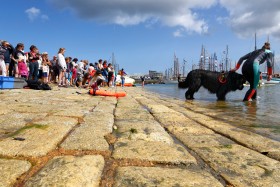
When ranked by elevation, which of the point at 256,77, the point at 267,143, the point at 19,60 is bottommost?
the point at 267,143

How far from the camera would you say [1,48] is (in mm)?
10094

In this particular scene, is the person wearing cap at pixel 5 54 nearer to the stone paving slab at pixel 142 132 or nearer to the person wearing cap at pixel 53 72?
the person wearing cap at pixel 53 72

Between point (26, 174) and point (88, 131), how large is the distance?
1286 millimetres

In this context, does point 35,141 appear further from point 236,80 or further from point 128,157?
point 236,80

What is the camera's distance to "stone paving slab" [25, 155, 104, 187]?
64.6 inches

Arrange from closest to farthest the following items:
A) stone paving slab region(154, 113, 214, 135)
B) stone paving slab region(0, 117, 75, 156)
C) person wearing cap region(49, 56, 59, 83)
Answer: stone paving slab region(0, 117, 75, 156)
stone paving slab region(154, 113, 214, 135)
person wearing cap region(49, 56, 59, 83)

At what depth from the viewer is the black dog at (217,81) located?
1012cm

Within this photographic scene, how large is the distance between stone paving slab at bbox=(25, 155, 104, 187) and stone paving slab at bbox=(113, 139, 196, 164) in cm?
30

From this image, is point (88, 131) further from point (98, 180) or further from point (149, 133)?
point (98, 180)

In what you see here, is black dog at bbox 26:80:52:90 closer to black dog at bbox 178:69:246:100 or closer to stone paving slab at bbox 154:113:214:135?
black dog at bbox 178:69:246:100

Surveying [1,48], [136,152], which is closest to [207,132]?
[136,152]

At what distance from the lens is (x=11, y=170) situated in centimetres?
179

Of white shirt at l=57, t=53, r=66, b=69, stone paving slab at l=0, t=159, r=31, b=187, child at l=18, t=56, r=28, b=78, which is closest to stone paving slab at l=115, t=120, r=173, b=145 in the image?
stone paving slab at l=0, t=159, r=31, b=187

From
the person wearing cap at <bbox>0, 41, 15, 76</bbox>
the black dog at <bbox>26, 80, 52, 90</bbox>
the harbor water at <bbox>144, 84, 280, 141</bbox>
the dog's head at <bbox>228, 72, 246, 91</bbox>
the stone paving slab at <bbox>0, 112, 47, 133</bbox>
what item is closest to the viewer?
the stone paving slab at <bbox>0, 112, 47, 133</bbox>
